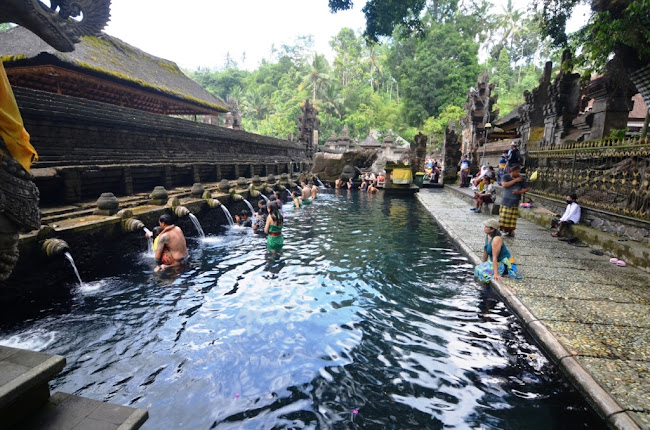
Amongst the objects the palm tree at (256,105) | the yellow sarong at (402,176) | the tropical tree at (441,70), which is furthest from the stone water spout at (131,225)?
the palm tree at (256,105)

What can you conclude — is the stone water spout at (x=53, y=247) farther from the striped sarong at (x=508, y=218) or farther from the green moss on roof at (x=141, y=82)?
the green moss on roof at (x=141, y=82)

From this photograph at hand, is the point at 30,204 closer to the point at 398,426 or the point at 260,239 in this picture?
the point at 398,426

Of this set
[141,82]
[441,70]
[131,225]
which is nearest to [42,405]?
[131,225]

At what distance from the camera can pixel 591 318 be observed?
4242mm

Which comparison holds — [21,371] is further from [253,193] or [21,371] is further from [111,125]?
[253,193]

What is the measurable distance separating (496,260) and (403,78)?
46.0 m

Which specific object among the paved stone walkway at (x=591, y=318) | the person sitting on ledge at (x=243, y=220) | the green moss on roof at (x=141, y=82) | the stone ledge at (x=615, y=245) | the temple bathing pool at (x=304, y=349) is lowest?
the temple bathing pool at (x=304, y=349)

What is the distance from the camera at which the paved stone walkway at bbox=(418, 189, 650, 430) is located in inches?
116

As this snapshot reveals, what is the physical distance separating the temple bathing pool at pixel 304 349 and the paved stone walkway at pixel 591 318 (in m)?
0.23

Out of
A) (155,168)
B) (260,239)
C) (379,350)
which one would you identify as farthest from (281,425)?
(155,168)

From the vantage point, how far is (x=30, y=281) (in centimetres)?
527

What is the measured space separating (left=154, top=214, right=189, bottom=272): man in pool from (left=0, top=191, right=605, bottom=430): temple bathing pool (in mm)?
334

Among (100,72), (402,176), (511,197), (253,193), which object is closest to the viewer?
(511,197)

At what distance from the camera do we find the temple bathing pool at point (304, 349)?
325 cm
